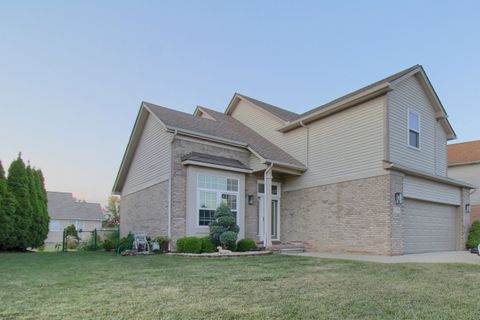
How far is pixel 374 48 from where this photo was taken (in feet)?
55.5

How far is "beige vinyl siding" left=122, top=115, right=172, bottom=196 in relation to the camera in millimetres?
13654

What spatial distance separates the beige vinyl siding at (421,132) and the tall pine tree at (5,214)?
15.2 meters

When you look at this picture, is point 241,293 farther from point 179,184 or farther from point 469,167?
point 469,167

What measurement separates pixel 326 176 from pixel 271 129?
431cm

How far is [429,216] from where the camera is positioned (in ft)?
45.1

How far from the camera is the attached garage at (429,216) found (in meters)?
12.7

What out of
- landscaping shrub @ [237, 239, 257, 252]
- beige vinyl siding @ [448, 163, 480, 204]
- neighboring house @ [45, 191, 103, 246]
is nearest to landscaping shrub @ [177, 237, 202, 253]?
landscaping shrub @ [237, 239, 257, 252]

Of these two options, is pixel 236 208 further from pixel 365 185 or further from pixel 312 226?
pixel 365 185

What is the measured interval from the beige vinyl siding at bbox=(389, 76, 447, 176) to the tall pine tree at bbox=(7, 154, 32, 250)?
49.7 feet

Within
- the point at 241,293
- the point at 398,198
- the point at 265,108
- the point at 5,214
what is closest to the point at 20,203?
the point at 5,214

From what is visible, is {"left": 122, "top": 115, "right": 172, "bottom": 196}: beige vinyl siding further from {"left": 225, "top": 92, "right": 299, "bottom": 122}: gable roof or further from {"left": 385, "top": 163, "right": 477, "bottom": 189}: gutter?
{"left": 385, "top": 163, "right": 477, "bottom": 189}: gutter

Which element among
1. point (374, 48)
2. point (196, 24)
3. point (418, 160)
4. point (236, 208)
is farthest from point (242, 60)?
point (418, 160)

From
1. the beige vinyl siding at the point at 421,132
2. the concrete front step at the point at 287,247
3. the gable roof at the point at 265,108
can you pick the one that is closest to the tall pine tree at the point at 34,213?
the concrete front step at the point at 287,247

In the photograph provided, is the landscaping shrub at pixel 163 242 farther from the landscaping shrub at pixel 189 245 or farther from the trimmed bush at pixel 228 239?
the trimmed bush at pixel 228 239
